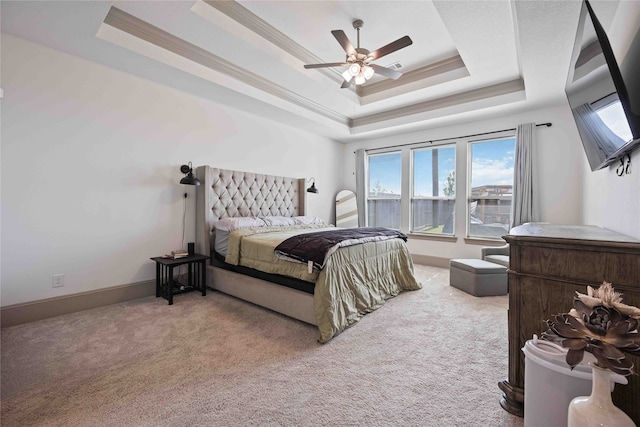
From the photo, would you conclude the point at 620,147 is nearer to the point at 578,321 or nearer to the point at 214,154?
the point at 578,321

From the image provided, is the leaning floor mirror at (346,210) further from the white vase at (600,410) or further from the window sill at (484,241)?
the white vase at (600,410)

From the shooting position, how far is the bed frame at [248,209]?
2766mm

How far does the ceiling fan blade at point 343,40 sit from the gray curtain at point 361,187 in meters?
3.64

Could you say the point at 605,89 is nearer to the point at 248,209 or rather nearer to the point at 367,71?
the point at 367,71

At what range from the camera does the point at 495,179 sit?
15.9ft

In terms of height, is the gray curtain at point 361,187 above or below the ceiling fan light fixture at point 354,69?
below

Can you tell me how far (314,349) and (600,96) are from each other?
2560mm

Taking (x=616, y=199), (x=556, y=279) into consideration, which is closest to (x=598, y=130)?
(x=616, y=199)

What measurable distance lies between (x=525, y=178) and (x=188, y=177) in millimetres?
5059

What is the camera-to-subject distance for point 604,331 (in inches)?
35.6

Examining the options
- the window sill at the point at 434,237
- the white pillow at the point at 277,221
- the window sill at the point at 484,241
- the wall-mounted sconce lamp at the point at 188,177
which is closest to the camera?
the wall-mounted sconce lamp at the point at 188,177

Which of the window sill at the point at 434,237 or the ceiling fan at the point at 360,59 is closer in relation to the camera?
the ceiling fan at the point at 360,59

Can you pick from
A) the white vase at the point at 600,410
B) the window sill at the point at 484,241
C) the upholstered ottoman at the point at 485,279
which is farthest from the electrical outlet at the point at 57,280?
the window sill at the point at 484,241

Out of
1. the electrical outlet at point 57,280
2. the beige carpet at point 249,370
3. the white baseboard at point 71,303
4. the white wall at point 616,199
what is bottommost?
the beige carpet at point 249,370
